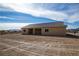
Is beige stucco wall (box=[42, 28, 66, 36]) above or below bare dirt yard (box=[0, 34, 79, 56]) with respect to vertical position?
above

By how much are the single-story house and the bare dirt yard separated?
0.07m

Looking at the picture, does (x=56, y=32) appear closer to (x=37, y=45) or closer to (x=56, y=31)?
(x=56, y=31)

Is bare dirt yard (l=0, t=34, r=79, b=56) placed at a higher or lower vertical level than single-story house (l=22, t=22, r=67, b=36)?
lower

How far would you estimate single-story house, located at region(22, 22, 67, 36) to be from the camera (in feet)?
12.0

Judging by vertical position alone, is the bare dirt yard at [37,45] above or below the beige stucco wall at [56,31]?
below

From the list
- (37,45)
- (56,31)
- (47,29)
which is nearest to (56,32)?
(56,31)

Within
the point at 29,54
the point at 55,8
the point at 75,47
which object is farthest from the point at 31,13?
the point at 75,47

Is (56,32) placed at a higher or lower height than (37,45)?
higher

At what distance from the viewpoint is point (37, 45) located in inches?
145

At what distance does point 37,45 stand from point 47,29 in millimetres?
316

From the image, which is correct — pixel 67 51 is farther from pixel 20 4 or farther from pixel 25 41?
pixel 20 4

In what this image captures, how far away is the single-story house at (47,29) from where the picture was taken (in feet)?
12.0

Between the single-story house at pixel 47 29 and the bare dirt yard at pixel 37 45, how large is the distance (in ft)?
0.23

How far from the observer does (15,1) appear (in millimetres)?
3670
